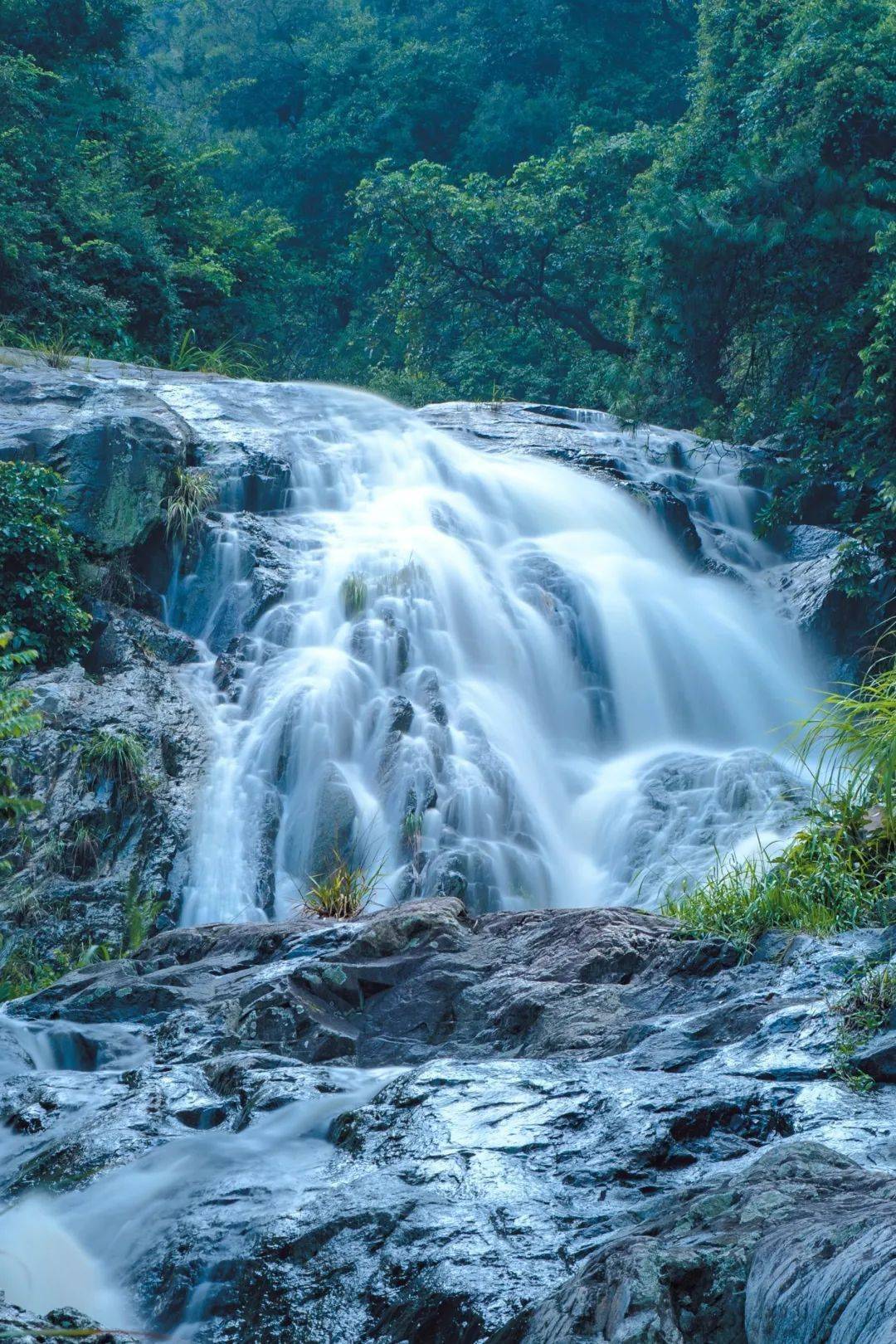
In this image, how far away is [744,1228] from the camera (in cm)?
245

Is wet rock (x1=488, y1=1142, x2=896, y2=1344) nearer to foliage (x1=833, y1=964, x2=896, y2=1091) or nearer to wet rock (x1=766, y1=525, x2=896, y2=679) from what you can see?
foliage (x1=833, y1=964, x2=896, y2=1091)

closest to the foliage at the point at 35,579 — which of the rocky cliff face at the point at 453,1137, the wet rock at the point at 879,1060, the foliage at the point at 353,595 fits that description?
the foliage at the point at 353,595

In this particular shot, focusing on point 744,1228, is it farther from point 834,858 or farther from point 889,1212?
point 834,858

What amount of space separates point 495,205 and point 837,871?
1992 centimetres

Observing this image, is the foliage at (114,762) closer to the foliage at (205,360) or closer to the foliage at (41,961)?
the foliage at (41,961)

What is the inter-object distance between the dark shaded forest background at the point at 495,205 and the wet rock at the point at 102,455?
16.7 ft

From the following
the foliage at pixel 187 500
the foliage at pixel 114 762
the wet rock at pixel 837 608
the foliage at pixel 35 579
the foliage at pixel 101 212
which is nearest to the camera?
the foliage at pixel 114 762

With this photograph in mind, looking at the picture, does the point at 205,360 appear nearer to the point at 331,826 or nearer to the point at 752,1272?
the point at 331,826

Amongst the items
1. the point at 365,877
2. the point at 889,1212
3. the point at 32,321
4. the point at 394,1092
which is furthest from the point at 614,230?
the point at 889,1212

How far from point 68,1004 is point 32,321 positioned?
583 inches

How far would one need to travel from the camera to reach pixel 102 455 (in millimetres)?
12094

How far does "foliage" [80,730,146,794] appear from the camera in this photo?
922 centimetres

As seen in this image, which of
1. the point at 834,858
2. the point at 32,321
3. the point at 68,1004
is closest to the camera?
the point at 834,858

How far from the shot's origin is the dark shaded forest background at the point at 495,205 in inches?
591
